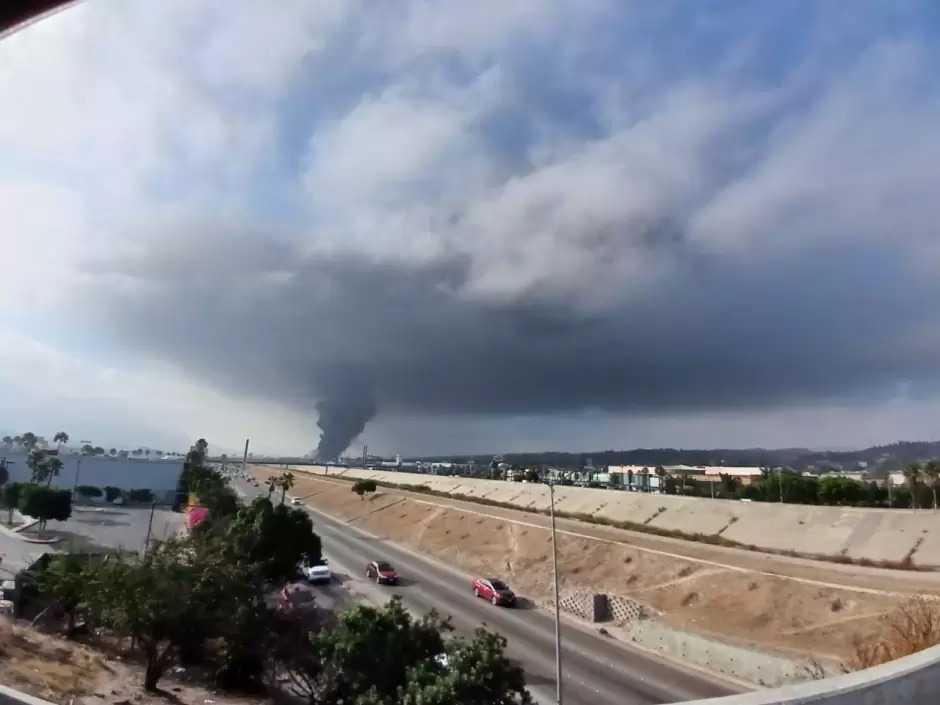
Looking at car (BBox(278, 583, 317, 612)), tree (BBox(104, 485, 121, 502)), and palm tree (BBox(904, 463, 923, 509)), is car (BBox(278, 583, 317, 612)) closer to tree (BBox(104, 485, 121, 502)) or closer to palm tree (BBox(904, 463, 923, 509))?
palm tree (BBox(904, 463, 923, 509))

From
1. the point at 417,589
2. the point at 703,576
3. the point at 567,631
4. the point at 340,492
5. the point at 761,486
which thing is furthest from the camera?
the point at 340,492

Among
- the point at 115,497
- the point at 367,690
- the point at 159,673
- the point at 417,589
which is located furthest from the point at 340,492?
the point at 367,690

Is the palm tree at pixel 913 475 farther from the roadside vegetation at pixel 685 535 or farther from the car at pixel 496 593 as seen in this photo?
the car at pixel 496 593

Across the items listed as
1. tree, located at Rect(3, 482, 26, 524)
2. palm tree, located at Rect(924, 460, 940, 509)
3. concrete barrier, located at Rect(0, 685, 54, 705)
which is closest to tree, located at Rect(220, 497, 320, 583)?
concrete barrier, located at Rect(0, 685, 54, 705)

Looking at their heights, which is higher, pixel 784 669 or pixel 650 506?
pixel 650 506

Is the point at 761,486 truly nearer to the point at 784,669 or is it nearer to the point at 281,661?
the point at 784,669

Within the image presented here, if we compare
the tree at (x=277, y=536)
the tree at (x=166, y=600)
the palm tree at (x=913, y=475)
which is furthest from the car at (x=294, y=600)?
the palm tree at (x=913, y=475)
